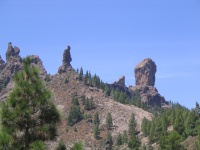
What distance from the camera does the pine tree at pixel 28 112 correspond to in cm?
1502

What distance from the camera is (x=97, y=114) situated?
18488cm

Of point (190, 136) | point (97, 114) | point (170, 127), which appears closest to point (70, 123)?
point (97, 114)

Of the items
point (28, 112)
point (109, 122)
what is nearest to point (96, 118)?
point (109, 122)

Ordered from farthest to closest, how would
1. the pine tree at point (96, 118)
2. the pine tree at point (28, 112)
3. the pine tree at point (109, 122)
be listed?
the pine tree at point (96, 118), the pine tree at point (109, 122), the pine tree at point (28, 112)

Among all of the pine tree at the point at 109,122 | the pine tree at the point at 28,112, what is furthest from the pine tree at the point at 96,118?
the pine tree at the point at 28,112

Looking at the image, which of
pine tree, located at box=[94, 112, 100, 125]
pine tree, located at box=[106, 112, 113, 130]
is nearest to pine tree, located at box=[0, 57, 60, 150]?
pine tree, located at box=[106, 112, 113, 130]

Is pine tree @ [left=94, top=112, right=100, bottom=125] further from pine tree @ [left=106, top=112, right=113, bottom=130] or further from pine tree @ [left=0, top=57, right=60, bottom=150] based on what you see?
pine tree @ [left=0, top=57, right=60, bottom=150]

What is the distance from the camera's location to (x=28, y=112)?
1503cm

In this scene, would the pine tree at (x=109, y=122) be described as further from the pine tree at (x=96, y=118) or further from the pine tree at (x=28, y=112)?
the pine tree at (x=28, y=112)

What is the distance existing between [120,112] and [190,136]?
94.4 metres

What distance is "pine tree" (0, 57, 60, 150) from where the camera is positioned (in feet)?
49.3

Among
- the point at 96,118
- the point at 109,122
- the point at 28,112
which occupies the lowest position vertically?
the point at 28,112

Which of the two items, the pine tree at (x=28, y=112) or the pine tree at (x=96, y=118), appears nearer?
the pine tree at (x=28, y=112)

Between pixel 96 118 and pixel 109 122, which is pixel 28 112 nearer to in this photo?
pixel 109 122
